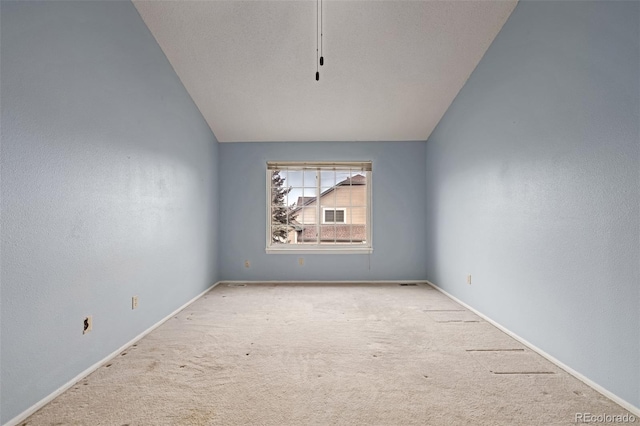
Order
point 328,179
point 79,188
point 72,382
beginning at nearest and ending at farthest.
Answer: point 72,382
point 79,188
point 328,179

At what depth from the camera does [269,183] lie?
4.93 m

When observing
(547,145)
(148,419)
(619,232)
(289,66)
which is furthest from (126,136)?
(619,232)

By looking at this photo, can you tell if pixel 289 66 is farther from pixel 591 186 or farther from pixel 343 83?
pixel 591 186

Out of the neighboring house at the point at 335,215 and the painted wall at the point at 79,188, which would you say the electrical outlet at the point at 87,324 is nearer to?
the painted wall at the point at 79,188

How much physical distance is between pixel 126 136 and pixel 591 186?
132 inches

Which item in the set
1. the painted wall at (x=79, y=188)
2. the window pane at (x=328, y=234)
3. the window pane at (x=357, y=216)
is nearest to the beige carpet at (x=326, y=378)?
the painted wall at (x=79, y=188)

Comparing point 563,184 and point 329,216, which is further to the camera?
point 329,216

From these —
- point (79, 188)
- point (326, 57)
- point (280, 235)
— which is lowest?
point (280, 235)

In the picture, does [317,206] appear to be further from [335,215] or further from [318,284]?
[318,284]

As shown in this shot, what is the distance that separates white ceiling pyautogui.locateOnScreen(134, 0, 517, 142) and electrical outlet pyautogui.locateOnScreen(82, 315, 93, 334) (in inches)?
102

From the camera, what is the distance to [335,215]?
5.00 metres

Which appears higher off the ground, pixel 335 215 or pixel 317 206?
pixel 317 206

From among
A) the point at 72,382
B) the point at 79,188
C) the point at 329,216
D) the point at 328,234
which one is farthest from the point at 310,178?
the point at 72,382

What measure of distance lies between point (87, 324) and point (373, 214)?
3.76 meters
